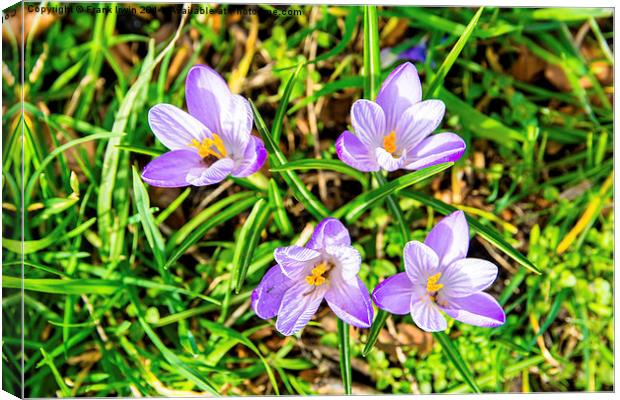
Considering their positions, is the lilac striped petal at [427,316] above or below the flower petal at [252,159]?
below

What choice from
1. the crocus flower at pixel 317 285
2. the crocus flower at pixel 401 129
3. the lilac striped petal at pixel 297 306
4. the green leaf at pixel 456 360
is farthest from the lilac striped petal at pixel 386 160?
the green leaf at pixel 456 360

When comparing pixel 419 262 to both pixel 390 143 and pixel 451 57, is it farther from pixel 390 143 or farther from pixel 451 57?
pixel 451 57

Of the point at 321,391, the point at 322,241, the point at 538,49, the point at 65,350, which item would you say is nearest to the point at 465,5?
the point at 538,49

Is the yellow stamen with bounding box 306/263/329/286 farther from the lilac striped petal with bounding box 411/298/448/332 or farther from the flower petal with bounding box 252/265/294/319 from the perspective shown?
the lilac striped petal with bounding box 411/298/448/332

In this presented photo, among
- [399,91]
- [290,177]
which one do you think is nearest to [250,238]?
[290,177]

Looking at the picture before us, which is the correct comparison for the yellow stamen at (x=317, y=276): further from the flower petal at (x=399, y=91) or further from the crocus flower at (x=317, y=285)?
the flower petal at (x=399, y=91)

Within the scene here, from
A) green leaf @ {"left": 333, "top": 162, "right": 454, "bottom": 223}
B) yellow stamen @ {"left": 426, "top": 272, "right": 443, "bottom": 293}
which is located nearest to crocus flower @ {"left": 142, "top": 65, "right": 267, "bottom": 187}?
green leaf @ {"left": 333, "top": 162, "right": 454, "bottom": 223}
